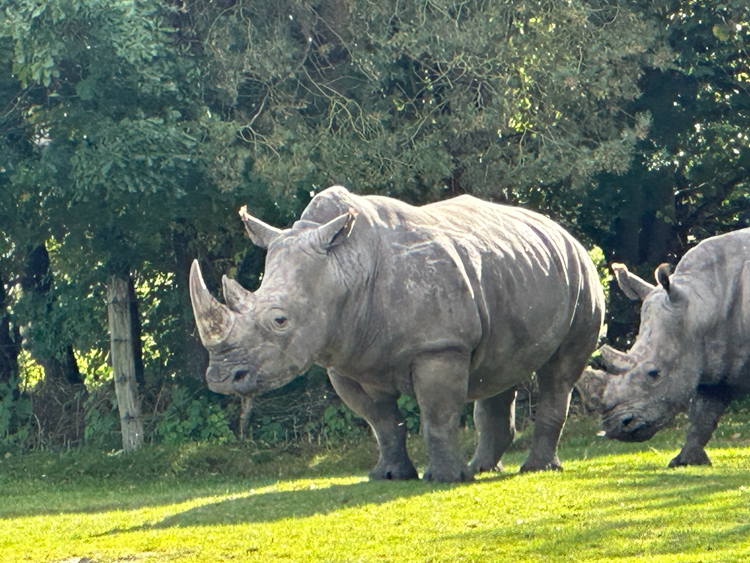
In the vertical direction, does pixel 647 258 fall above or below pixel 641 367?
above

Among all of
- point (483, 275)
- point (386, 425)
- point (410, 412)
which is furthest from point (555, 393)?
point (410, 412)

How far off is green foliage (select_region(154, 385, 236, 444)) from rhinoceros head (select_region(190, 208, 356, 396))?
6.22 metres

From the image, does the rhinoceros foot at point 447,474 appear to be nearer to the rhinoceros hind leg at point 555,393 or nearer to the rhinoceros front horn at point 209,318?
the rhinoceros hind leg at point 555,393

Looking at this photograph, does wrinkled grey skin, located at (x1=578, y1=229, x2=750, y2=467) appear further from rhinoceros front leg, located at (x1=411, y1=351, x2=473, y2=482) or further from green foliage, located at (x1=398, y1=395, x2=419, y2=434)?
green foliage, located at (x1=398, y1=395, x2=419, y2=434)

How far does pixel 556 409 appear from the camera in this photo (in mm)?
12180

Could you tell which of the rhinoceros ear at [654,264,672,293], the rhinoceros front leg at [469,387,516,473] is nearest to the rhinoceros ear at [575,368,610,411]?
the rhinoceros ear at [654,264,672,293]

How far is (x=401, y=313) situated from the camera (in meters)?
10.7

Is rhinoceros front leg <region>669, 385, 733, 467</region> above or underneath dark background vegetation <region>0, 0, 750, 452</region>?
underneath

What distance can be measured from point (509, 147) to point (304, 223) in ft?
20.2

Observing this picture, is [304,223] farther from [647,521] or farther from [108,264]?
[108,264]

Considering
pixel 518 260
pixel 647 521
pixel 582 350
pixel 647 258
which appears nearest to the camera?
pixel 647 521

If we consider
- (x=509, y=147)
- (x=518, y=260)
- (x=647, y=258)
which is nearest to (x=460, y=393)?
(x=518, y=260)

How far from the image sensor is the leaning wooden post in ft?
54.1

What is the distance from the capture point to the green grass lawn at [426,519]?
8055mm
